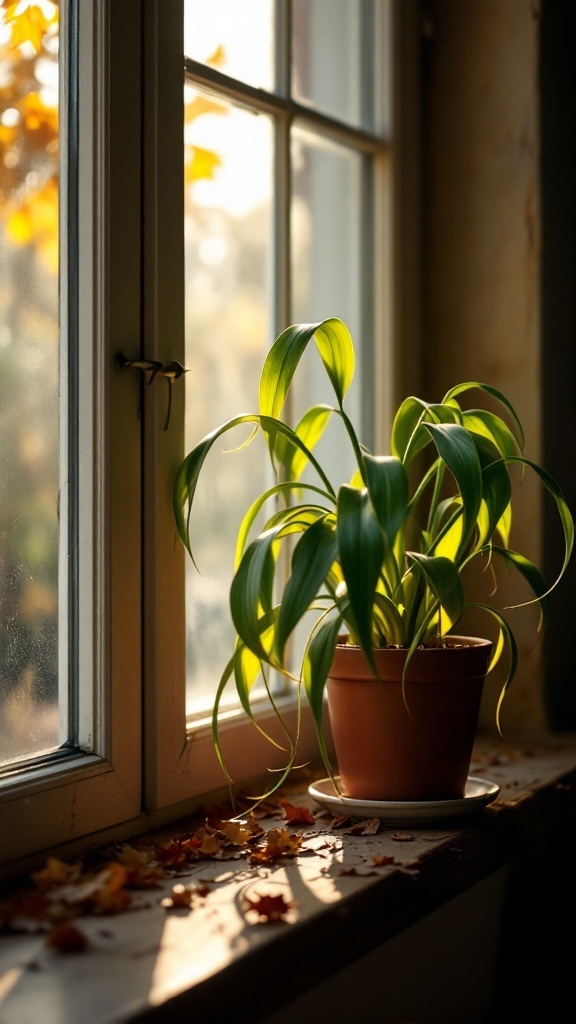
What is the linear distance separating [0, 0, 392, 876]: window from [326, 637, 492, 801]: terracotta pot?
221 millimetres

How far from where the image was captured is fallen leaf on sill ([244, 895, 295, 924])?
0.92m

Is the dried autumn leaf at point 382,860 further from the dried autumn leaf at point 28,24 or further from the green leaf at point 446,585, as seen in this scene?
the dried autumn leaf at point 28,24

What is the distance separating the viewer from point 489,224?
5.93 ft

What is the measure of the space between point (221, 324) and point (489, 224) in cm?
66

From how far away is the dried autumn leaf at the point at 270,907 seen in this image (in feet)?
3.04

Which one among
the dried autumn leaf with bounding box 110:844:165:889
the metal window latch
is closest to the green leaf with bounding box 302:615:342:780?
the dried autumn leaf with bounding box 110:844:165:889

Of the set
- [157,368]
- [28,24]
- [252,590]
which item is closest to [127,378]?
[157,368]

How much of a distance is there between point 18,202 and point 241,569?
493mm

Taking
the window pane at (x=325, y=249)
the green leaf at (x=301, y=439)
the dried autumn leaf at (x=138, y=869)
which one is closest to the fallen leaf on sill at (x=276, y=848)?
the dried autumn leaf at (x=138, y=869)

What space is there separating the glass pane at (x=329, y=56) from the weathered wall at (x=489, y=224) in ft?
0.71

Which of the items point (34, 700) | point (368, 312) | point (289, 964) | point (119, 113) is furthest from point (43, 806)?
point (368, 312)

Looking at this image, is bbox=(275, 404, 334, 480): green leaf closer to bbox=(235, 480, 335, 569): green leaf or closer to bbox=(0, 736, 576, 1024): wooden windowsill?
bbox=(235, 480, 335, 569): green leaf

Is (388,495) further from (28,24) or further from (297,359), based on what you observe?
(28,24)

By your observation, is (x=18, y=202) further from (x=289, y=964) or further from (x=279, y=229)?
(x=289, y=964)
